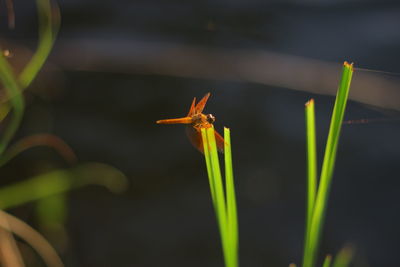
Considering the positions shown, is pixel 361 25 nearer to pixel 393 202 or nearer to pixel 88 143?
pixel 393 202

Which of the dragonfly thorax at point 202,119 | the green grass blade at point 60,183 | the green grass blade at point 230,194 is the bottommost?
the green grass blade at point 230,194

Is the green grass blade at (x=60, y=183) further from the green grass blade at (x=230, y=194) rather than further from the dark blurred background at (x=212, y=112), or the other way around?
the green grass blade at (x=230, y=194)

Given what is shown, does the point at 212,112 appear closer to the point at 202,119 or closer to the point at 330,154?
the point at 202,119

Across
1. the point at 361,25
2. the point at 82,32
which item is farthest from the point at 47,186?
the point at 361,25

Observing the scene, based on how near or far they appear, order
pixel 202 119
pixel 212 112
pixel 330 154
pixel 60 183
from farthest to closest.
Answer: pixel 212 112, pixel 60 183, pixel 202 119, pixel 330 154

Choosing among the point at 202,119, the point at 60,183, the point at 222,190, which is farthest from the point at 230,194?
the point at 60,183

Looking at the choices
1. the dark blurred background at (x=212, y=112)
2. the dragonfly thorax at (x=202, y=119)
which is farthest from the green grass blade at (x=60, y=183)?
the dragonfly thorax at (x=202, y=119)
